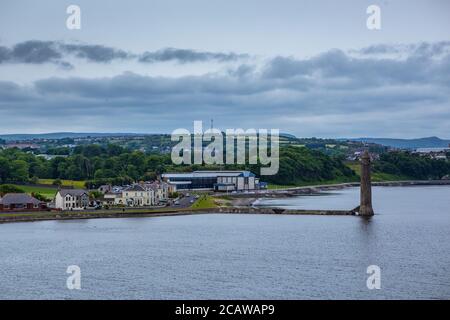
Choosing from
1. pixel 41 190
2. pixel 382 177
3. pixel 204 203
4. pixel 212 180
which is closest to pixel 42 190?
pixel 41 190

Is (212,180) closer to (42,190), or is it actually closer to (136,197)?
(42,190)

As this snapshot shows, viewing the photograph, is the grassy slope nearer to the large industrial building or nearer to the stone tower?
the large industrial building

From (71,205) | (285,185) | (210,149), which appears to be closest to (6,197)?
(71,205)

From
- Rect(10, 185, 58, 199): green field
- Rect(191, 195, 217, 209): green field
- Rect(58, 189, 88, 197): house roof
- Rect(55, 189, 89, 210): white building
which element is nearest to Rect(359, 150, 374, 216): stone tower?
Rect(191, 195, 217, 209): green field

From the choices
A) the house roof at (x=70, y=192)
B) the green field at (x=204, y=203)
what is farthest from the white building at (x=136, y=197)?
the house roof at (x=70, y=192)

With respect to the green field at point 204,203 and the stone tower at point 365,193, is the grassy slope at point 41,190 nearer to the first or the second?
the green field at point 204,203

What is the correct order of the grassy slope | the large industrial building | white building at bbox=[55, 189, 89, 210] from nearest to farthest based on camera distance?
white building at bbox=[55, 189, 89, 210] → the grassy slope → the large industrial building
